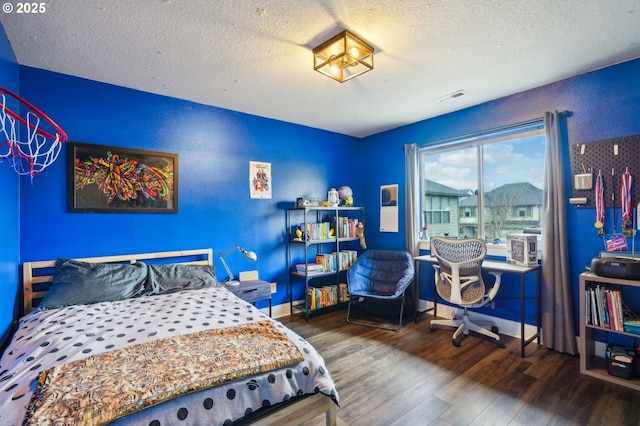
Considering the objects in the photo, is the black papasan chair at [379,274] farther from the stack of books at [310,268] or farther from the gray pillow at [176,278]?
the gray pillow at [176,278]

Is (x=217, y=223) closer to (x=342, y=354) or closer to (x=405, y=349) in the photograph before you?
(x=342, y=354)

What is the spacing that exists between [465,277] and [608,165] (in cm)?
151

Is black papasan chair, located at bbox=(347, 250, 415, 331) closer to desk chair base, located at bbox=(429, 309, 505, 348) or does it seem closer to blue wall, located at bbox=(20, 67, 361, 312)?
desk chair base, located at bbox=(429, 309, 505, 348)

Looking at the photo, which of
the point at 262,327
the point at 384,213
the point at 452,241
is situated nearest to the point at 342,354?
the point at 262,327

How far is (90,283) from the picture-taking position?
7.82 feet

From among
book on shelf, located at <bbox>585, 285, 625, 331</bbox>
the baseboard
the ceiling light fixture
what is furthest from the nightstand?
book on shelf, located at <bbox>585, 285, 625, 331</bbox>

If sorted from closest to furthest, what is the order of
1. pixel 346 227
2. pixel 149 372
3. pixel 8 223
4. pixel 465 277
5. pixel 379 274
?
pixel 149 372 < pixel 8 223 < pixel 465 277 < pixel 379 274 < pixel 346 227

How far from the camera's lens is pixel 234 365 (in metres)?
1.42

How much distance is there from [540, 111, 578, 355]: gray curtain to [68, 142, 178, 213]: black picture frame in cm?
367

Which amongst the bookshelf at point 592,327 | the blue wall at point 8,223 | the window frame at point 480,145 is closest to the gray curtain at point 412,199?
the window frame at point 480,145

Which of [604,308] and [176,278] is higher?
[176,278]

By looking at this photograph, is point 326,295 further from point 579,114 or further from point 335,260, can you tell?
point 579,114

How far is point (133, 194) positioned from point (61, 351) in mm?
1680

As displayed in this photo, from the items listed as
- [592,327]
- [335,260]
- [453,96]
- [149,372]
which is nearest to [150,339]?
[149,372]
